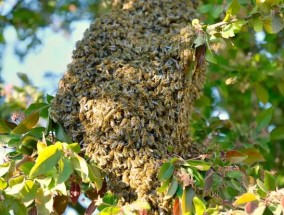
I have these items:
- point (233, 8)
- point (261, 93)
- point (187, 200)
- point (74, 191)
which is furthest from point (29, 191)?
point (261, 93)

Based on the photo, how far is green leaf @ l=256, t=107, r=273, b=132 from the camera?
3.04 m

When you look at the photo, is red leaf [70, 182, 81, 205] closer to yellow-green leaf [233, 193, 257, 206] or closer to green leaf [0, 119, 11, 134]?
green leaf [0, 119, 11, 134]

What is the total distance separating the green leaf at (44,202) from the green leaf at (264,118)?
4.50 ft

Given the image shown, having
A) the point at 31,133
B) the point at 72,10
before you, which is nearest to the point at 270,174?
the point at 31,133

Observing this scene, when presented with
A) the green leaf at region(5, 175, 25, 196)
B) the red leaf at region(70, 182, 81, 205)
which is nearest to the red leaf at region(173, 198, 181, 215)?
the red leaf at region(70, 182, 81, 205)

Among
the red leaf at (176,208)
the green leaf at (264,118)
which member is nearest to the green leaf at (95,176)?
the red leaf at (176,208)

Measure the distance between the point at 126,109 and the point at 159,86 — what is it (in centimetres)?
16

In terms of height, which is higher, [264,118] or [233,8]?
[233,8]

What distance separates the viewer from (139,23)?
8.37 ft

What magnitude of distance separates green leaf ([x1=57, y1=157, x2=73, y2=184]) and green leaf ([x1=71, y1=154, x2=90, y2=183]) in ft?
0.08

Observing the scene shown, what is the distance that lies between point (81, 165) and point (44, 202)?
154 millimetres

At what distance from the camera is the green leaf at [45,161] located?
189cm

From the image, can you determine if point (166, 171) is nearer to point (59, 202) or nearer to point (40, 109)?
point (59, 202)

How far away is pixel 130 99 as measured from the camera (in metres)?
2.19
